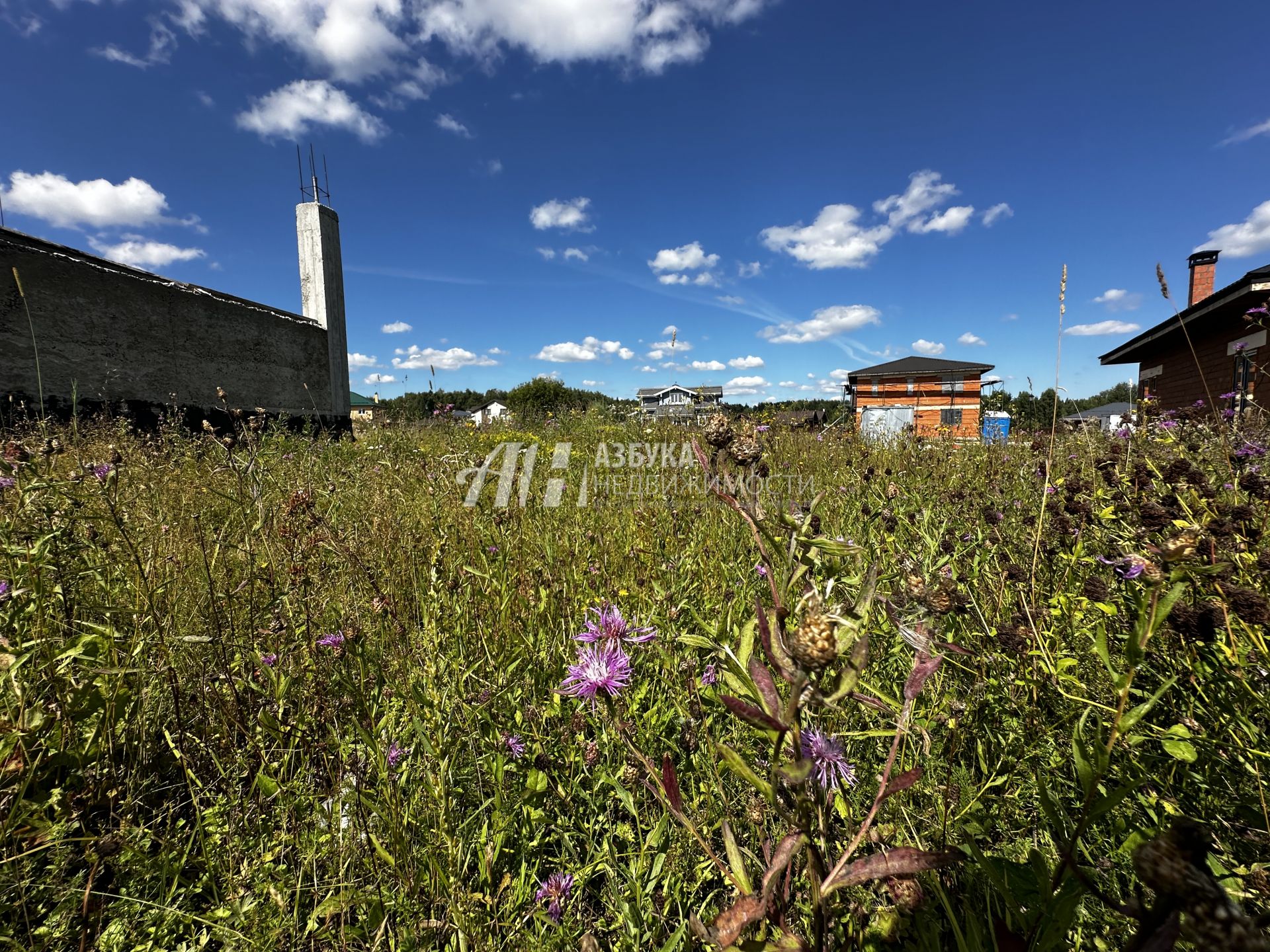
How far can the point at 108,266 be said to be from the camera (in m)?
6.97

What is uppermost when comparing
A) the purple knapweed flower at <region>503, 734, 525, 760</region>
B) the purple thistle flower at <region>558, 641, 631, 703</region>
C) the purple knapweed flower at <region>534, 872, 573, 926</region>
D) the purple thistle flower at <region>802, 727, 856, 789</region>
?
the purple thistle flower at <region>558, 641, 631, 703</region>

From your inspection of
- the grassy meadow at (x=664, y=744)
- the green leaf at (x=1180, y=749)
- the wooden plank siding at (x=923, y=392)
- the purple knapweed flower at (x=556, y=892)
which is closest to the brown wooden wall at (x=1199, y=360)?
the wooden plank siding at (x=923, y=392)

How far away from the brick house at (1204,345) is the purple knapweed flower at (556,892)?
8082 millimetres

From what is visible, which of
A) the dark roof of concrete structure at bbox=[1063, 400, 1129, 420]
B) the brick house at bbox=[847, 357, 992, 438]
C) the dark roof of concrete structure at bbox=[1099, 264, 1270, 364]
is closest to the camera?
the dark roof of concrete structure at bbox=[1063, 400, 1129, 420]

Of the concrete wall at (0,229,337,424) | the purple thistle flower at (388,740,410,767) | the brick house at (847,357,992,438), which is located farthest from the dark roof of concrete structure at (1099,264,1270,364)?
the concrete wall at (0,229,337,424)

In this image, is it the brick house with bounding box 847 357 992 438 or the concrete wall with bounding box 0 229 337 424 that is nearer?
the concrete wall with bounding box 0 229 337 424

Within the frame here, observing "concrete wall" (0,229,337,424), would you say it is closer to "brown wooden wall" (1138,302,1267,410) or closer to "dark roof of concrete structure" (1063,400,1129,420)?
"dark roof of concrete structure" (1063,400,1129,420)

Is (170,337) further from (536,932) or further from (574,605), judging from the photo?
(536,932)

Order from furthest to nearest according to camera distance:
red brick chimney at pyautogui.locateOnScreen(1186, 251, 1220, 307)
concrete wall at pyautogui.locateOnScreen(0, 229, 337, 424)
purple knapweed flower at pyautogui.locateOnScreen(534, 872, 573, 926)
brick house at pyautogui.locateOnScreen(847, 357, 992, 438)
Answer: brick house at pyautogui.locateOnScreen(847, 357, 992, 438) → red brick chimney at pyautogui.locateOnScreen(1186, 251, 1220, 307) → concrete wall at pyautogui.locateOnScreen(0, 229, 337, 424) → purple knapweed flower at pyautogui.locateOnScreen(534, 872, 573, 926)

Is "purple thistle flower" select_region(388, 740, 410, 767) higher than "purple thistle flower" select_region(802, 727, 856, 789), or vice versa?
"purple thistle flower" select_region(802, 727, 856, 789)

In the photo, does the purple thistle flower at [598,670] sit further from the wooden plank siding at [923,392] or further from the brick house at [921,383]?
the wooden plank siding at [923,392]

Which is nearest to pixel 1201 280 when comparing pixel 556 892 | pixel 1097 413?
pixel 1097 413

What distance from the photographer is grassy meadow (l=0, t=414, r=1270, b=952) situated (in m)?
0.59

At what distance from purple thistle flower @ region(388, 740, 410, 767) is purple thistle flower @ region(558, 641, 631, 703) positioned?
1.99 ft
